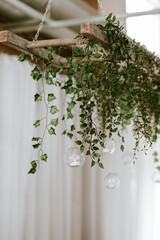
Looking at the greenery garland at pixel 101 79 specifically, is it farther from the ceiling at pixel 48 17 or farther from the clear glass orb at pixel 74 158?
the ceiling at pixel 48 17

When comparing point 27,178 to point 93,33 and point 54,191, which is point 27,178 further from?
point 93,33

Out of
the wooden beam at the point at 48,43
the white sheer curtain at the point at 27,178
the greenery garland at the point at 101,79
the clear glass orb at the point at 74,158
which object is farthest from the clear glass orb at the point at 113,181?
the wooden beam at the point at 48,43

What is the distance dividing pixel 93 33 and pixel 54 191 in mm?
2396

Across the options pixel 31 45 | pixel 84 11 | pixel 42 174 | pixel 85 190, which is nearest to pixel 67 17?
pixel 84 11

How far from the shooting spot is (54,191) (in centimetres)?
380

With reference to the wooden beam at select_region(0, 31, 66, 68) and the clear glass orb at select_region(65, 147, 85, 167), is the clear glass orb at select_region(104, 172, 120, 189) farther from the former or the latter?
the wooden beam at select_region(0, 31, 66, 68)

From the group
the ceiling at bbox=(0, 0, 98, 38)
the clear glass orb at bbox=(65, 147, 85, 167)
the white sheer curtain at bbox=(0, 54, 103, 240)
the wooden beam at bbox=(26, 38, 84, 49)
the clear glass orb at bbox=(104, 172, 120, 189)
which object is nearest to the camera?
the wooden beam at bbox=(26, 38, 84, 49)

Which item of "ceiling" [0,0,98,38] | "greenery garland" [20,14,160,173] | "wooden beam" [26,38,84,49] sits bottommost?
"greenery garland" [20,14,160,173]

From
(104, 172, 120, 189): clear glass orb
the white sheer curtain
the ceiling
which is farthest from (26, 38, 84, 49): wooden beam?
the ceiling

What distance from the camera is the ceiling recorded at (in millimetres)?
3391

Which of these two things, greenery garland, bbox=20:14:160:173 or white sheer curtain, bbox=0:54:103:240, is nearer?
greenery garland, bbox=20:14:160:173

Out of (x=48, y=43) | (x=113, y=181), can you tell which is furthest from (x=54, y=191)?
(x=48, y=43)

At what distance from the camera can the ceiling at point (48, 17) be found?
339cm

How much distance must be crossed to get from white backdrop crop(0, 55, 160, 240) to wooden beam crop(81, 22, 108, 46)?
158 cm
